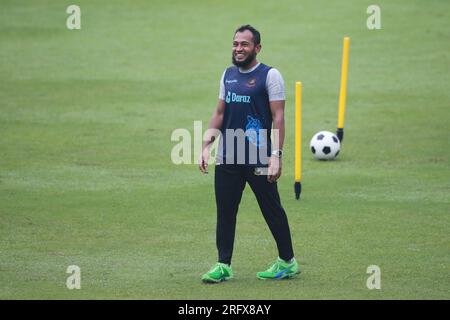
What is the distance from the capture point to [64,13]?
102 ft

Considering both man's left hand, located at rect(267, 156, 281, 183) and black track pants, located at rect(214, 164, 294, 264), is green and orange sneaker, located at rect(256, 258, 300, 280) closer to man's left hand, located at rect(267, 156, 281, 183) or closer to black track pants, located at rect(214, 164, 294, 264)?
black track pants, located at rect(214, 164, 294, 264)

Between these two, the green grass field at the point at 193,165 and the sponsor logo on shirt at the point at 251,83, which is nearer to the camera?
the sponsor logo on shirt at the point at 251,83

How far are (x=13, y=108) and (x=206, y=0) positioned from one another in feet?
39.3

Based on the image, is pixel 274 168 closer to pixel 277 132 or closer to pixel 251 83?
pixel 277 132

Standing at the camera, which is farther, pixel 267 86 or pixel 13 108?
pixel 13 108

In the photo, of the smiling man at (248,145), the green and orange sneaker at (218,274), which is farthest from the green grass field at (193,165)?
the smiling man at (248,145)

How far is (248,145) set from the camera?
10555mm

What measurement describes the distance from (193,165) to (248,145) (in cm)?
718

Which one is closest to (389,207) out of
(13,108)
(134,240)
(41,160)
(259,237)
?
(259,237)

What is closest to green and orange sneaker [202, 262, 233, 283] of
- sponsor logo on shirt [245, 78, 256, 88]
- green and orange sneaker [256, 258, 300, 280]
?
green and orange sneaker [256, 258, 300, 280]

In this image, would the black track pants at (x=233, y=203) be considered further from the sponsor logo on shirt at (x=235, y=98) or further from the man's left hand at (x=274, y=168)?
the sponsor logo on shirt at (x=235, y=98)

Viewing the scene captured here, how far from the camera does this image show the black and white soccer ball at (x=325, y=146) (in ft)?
58.6
